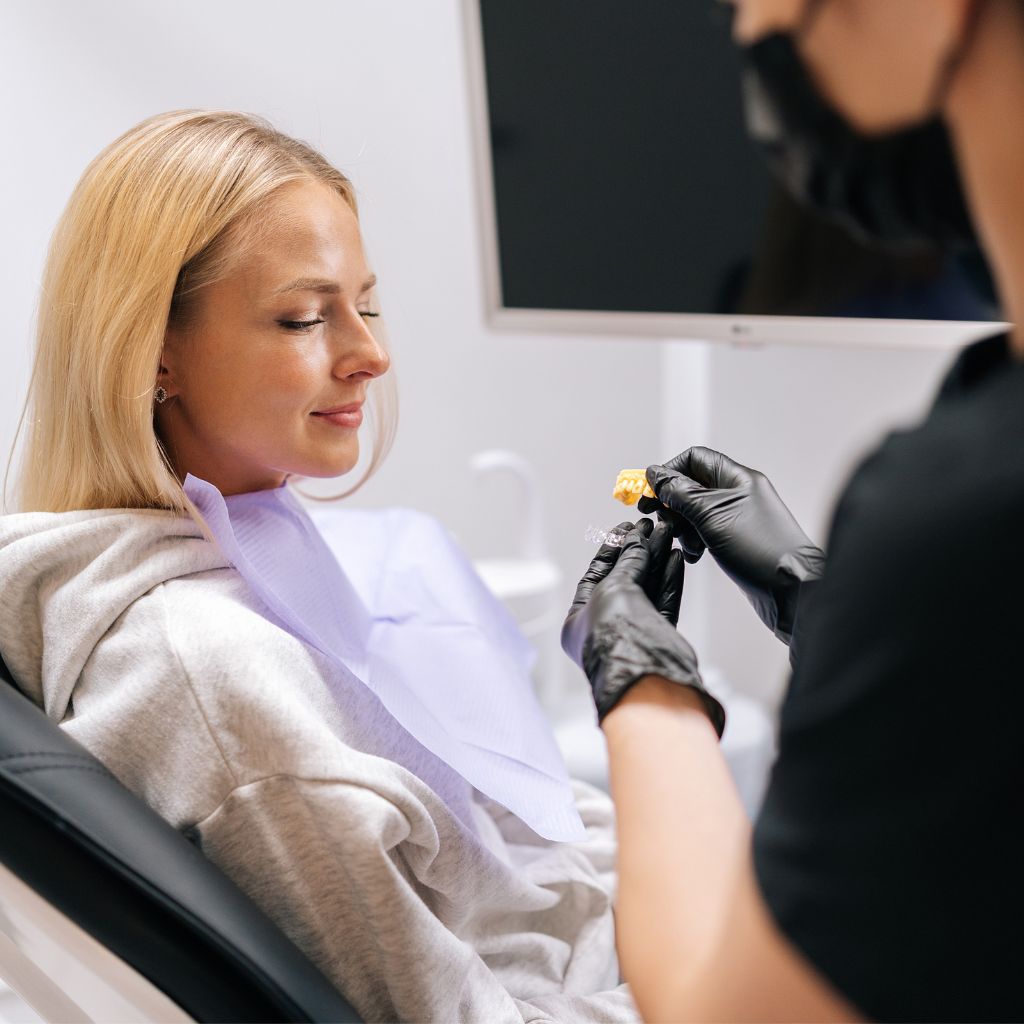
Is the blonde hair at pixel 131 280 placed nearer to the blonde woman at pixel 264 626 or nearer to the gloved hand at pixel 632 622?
the blonde woman at pixel 264 626

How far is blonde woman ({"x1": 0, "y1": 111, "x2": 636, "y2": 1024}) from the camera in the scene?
789 mm

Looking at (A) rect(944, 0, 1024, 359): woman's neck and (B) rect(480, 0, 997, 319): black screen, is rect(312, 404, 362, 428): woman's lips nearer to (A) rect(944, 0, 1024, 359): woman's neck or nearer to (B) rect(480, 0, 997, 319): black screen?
(A) rect(944, 0, 1024, 359): woman's neck

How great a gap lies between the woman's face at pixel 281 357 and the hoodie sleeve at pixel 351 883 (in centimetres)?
36

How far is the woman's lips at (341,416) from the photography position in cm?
104

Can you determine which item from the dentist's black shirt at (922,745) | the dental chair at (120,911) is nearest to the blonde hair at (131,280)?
the dental chair at (120,911)

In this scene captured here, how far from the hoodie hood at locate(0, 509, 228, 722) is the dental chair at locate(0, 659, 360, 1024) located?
106 millimetres

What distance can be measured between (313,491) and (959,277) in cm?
109

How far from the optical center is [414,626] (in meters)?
1.19

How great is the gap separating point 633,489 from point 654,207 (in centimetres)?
86

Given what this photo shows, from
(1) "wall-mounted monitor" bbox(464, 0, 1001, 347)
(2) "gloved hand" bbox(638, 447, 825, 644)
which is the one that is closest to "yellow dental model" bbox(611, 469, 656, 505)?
(2) "gloved hand" bbox(638, 447, 825, 644)

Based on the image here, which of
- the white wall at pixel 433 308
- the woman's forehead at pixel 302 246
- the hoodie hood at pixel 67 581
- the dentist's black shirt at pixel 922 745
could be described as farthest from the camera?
the white wall at pixel 433 308

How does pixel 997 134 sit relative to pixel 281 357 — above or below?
above

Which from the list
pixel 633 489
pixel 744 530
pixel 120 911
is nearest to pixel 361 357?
pixel 633 489

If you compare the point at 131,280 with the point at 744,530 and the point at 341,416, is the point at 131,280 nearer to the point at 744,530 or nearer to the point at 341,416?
the point at 341,416
